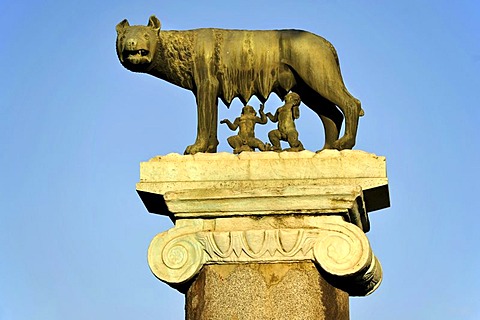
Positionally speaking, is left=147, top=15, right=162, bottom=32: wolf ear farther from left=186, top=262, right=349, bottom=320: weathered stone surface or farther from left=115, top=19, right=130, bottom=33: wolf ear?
left=186, top=262, right=349, bottom=320: weathered stone surface

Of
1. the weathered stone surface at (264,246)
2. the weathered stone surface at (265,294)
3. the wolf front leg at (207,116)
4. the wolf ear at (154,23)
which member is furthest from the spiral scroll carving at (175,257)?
the wolf ear at (154,23)

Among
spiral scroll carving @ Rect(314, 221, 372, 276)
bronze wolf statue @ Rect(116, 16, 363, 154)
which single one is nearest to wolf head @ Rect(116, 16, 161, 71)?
bronze wolf statue @ Rect(116, 16, 363, 154)

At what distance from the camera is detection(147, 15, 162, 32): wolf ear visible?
10367mm

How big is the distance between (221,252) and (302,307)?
79 cm

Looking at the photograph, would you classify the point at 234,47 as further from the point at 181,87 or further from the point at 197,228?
the point at 197,228

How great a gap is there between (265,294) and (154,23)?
2.74m

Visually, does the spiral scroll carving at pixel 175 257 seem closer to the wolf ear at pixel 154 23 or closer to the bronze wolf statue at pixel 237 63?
the bronze wolf statue at pixel 237 63

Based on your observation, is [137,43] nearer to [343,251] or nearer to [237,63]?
[237,63]

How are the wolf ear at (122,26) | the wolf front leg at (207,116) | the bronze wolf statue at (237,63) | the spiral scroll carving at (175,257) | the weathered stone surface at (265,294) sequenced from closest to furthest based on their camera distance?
the weathered stone surface at (265,294) < the spiral scroll carving at (175,257) < the wolf front leg at (207,116) < the bronze wolf statue at (237,63) < the wolf ear at (122,26)

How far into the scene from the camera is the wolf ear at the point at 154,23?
34.0ft

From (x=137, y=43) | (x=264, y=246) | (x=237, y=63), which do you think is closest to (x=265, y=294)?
(x=264, y=246)

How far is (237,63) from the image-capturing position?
10328 mm

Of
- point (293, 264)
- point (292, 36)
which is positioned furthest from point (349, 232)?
point (292, 36)

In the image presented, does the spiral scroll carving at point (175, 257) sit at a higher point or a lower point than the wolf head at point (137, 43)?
lower
